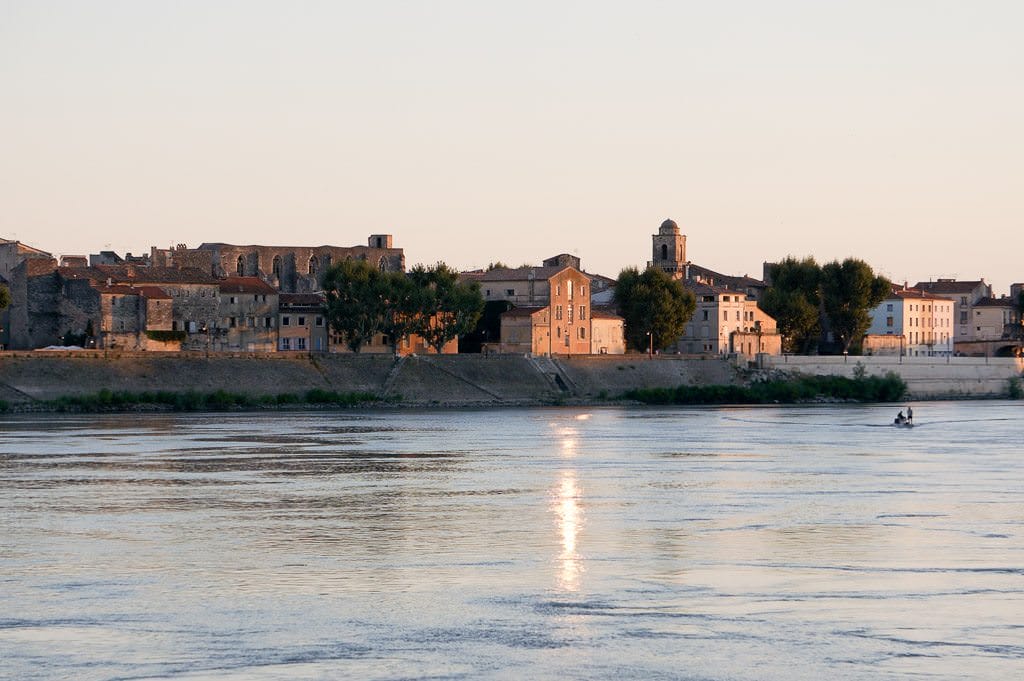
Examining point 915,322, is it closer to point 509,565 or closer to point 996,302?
point 996,302

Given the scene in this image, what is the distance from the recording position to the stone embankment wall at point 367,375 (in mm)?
91625

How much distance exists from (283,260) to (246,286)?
22.3 m

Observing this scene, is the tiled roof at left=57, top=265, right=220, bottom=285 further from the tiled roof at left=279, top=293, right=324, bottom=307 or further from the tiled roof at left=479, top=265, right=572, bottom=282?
the tiled roof at left=479, top=265, right=572, bottom=282

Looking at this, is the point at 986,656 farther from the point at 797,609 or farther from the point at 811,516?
the point at 811,516

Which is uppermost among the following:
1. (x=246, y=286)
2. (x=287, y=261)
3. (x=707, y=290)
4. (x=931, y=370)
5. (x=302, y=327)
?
(x=287, y=261)

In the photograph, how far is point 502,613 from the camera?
79.7ft

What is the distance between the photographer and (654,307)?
122625mm

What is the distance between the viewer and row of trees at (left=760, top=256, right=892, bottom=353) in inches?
5305

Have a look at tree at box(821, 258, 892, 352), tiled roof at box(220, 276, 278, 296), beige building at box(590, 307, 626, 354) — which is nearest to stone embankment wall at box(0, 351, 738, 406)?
beige building at box(590, 307, 626, 354)

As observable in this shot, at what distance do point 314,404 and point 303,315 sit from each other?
19.4 metres

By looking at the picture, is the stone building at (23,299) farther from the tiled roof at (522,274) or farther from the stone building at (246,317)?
the tiled roof at (522,274)

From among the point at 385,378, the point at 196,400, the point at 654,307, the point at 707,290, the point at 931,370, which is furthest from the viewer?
the point at 707,290

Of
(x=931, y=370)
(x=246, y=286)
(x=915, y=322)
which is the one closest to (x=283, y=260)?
(x=246, y=286)

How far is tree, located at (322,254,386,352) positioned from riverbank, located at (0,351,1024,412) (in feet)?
11.9
